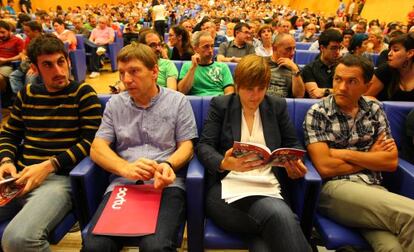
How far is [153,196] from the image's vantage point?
1495 millimetres

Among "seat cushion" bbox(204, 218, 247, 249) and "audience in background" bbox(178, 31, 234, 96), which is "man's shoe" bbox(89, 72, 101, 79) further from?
"seat cushion" bbox(204, 218, 247, 249)

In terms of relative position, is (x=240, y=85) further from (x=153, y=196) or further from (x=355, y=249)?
(x=355, y=249)

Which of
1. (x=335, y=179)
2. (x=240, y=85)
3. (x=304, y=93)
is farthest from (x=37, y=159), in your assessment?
(x=304, y=93)

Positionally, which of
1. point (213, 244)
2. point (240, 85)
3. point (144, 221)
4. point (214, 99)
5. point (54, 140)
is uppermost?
point (240, 85)

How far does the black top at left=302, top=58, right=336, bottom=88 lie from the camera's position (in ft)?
8.56

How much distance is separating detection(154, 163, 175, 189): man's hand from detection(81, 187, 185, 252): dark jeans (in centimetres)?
10

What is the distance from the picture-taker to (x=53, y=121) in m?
1.74

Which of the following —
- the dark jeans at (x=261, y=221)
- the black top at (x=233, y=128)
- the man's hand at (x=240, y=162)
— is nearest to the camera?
the dark jeans at (x=261, y=221)

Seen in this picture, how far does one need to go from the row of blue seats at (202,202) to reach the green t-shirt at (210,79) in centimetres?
115

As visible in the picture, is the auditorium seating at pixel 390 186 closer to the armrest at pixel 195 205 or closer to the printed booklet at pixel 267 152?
the printed booklet at pixel 267 152

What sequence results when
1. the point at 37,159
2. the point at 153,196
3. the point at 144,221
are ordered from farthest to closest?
1. the point at 37,159
2. the point at 153,196
3. the point at 144,221

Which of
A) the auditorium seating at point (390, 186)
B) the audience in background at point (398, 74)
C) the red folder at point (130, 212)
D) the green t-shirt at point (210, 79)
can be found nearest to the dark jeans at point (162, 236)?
the red folder at point (130, 212)

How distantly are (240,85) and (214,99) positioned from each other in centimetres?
20

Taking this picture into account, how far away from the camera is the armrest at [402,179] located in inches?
63.9
